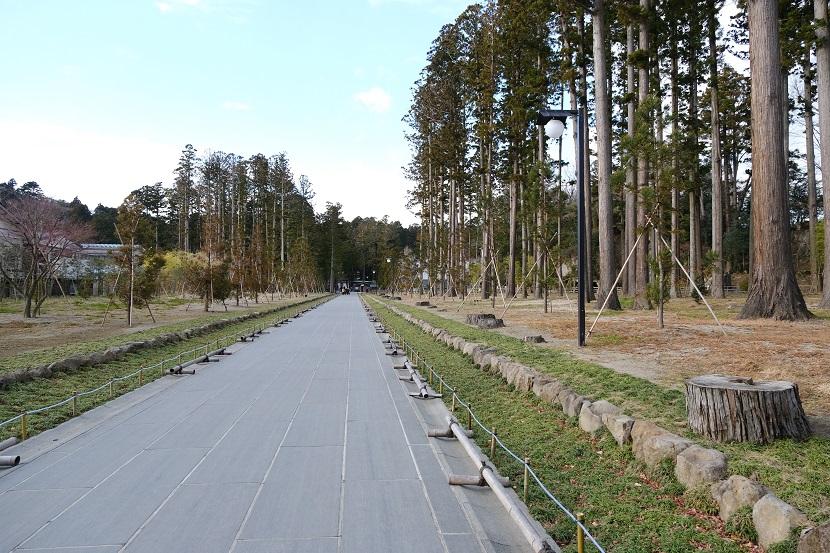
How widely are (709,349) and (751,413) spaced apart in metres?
4.70

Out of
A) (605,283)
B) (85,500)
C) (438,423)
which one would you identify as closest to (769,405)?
(438,423)

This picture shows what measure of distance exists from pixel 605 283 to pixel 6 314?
22089 mm

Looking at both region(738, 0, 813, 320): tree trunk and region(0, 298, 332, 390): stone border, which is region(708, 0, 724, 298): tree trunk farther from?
region(0, 298, 332, 390): stone border

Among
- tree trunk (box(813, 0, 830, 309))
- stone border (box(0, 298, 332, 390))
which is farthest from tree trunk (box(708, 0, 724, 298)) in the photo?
stone border (box(0, 298, 332, 390))

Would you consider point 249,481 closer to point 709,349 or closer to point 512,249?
point 709,349

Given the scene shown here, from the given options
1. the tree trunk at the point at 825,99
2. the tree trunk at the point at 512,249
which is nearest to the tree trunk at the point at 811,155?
the tree trunk at the point at 825,99

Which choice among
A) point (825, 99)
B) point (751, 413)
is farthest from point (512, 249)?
point (751, 413)

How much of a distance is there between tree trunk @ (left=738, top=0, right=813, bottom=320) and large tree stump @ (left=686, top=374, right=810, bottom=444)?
8.77 m

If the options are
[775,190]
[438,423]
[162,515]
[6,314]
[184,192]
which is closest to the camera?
[162,515]

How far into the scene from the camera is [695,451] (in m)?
3.50

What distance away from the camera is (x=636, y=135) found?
37.6 feet

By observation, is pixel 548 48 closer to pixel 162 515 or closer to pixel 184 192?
pixel 162 515

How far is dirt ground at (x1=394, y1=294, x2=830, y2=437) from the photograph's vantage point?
5.91 m

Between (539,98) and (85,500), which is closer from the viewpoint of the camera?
(85,500)
